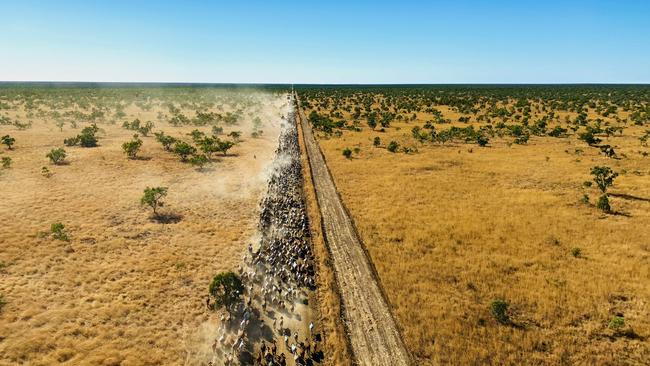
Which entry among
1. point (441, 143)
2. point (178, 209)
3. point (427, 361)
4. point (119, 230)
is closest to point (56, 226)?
point (119, 230)

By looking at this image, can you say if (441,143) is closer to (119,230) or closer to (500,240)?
(500,240)

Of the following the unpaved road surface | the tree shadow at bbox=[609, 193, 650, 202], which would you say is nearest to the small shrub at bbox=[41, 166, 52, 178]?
the unpaved road surface

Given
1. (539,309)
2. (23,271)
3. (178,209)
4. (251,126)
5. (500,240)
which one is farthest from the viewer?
(251,126)

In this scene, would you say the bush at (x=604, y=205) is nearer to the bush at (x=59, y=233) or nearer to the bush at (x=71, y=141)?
the bush at (x=59, y=233)

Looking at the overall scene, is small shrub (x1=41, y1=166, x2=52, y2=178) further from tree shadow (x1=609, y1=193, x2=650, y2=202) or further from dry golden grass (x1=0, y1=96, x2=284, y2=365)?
tree shadow (x1=609, y1=193, x2=650, y2=202)

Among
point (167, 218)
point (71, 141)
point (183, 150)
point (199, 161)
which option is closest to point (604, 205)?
point (167, 218)

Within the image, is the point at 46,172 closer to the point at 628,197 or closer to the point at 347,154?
the point at 347,154
